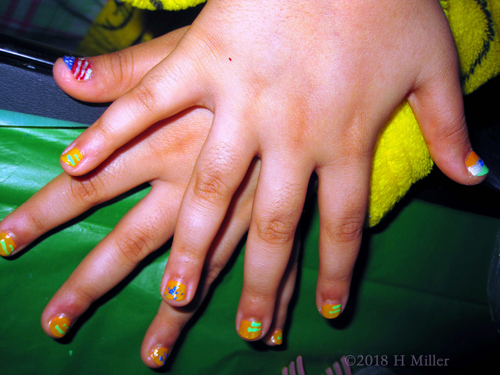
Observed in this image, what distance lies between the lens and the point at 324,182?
472 mm

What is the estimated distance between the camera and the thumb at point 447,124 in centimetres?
47

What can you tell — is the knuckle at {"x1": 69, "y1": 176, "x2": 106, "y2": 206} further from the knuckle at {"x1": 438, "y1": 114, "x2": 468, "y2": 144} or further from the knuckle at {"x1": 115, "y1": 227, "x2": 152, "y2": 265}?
the knuckle at {"x1": 438, "y1": 114, "x2": 468, "y2": 144}

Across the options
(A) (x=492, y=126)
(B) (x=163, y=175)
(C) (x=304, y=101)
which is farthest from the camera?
(A) (x=492, y=126)

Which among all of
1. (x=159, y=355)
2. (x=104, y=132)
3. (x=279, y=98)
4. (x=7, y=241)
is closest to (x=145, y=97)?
(x=104, y=132)

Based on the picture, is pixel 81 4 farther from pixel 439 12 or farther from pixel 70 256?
pixel 439 12

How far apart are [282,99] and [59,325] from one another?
0.48 meters

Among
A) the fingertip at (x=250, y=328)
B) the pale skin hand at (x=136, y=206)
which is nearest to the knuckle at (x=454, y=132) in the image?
the pale skin hand at (x=136, y=206)

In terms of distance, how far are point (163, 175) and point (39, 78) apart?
0.21 meters

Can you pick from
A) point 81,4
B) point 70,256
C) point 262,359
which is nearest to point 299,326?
point 262,359

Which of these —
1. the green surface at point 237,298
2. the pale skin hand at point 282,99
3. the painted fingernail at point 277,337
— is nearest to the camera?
the pale skin hand at point 282,99

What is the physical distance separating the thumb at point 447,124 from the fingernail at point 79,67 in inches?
19.0

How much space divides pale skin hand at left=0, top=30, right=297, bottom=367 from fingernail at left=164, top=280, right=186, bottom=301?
101 mm

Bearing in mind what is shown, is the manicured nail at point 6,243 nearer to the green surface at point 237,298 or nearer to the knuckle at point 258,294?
the green surface at point 237,298

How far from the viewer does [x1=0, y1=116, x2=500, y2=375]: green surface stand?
0.50 meters
